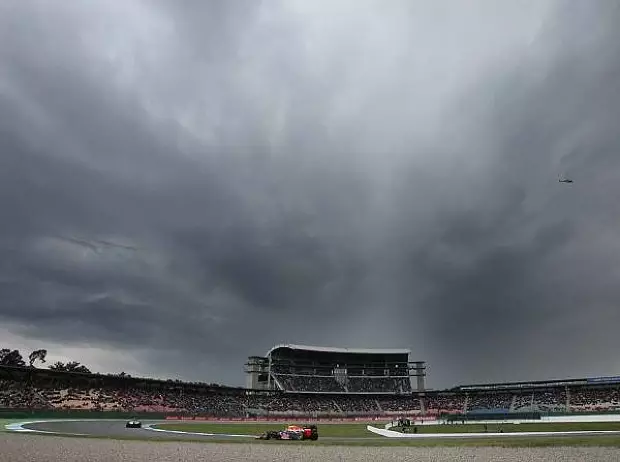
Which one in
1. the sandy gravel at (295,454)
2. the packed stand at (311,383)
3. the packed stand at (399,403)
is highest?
the packed stand at (311,383)

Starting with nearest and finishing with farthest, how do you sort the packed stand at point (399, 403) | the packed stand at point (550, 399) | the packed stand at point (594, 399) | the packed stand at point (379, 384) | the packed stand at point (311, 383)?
1. the packed stand at point (594, 399)
2. the packed stand at point (550, 399)
3. the packed stand at point (399, 403)
4. the packed stand at point (311, 383)
5. the packed stand at point (379, 384)

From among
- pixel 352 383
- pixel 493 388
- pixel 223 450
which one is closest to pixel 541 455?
pixel 223 450

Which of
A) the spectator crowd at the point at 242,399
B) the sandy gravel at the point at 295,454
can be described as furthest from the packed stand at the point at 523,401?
the sandy gravel at the point at 295,454

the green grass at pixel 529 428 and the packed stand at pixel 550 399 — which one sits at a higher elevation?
the packed stand at pixel 550 399

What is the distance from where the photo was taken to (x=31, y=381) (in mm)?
92000

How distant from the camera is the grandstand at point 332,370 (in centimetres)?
15950

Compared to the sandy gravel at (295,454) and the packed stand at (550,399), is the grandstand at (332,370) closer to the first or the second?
the packed stand at (550,399)

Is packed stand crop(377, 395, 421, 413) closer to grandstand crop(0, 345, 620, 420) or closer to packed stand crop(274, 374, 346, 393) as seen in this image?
grandstand crop(0, 345, 620, 420)

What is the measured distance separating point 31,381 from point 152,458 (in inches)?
3191

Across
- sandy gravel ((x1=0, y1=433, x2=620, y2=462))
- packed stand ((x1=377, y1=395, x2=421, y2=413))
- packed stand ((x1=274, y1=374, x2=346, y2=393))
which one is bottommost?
sandy gravel ((x1=0, y1=433, x2=620, y2=462))

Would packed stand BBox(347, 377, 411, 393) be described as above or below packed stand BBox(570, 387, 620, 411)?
above

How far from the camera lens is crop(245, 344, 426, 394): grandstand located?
159500 mm

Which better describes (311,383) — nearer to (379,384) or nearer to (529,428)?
(379,384)

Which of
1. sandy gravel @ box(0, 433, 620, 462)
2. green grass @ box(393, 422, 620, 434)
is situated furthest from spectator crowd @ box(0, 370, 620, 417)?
sandy gravel @ box(0, 433, 620, 462)
